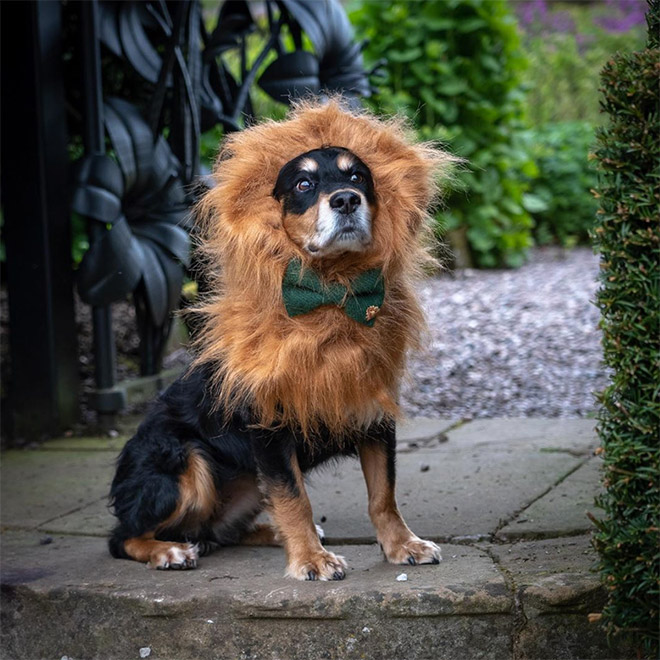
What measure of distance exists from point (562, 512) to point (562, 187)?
7.24 meters

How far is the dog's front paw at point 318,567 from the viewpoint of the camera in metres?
2.96

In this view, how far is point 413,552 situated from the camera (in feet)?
10.1

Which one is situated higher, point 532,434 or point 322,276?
point 322,276

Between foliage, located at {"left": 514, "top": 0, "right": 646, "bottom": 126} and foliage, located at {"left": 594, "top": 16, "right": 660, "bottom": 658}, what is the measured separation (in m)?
8.96

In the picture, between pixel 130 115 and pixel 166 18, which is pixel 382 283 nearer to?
pixel 130 115

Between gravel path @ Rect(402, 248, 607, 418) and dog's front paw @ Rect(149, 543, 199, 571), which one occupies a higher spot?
dog's front paw @ Rect(149, 543, 199, 571)

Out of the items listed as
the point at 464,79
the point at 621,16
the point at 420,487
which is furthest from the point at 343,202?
the point at 621,16

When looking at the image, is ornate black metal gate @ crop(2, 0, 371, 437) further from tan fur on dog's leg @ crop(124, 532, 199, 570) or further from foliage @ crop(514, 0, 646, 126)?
foliage @ crop(514, 0, 646, 126)

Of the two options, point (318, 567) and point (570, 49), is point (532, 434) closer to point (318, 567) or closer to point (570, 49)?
point (318, 567)

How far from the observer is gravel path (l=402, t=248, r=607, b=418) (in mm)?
5715

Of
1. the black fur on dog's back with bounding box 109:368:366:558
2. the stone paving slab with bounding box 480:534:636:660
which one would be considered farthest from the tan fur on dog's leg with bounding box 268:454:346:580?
the stone paving slab with bounding box 480:534:636:660

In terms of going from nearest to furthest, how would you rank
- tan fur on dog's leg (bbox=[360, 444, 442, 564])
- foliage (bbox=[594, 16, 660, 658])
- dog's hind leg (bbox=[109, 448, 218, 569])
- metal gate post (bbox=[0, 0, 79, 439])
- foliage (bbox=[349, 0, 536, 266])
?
foliage (bbox=[594, 16, 660, 658]) < tan fur on dog's leg (bbox=[360, 444, 442, 564]) < dog's hind leg (bbox=[109, 448, 218, 569]) < metal gate post (bbox=[0, 0, 79, 439]) < foliage (bbox=[349, 0, 536, 266])

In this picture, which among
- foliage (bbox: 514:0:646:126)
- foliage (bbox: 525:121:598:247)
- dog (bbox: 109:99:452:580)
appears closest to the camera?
dog (bbox: 109:99:452:580)

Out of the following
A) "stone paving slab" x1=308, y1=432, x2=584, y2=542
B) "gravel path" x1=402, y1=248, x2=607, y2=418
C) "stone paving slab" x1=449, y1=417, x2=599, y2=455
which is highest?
"stone paving slab" x1=308, y1=432, x2=584, y2=542
